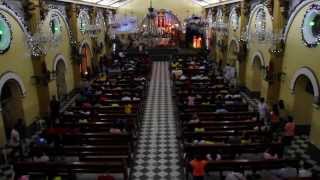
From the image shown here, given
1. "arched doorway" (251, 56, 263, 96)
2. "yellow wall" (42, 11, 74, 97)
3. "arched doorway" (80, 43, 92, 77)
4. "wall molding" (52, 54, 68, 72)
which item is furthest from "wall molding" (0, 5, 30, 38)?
"arched doorway" (251, 56, 263, 96)

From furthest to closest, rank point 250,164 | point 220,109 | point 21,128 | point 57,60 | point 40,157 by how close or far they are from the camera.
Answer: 1. point 57,60
2. point 220,109
3. point 21,128
4. point 40,157
5. point 250,164

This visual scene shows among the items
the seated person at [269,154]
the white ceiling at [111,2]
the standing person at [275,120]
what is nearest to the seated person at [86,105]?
the standing person at [275,120]

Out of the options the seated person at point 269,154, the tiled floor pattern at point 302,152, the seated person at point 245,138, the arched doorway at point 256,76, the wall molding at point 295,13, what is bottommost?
the tiled floor pattern at point 302,152

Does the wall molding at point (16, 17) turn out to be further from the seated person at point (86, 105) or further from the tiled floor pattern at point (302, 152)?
the tiled floor pattern at point (302, 152)

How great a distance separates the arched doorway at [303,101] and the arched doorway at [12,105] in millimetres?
11136

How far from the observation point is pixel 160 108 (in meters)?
17.0

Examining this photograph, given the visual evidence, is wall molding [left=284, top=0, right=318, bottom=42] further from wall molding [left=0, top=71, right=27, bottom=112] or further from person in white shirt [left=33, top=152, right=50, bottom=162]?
wall molding [left=0, top=71, right=27, bottom=112]

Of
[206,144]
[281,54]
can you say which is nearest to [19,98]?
[206,144]

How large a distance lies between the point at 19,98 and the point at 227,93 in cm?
983

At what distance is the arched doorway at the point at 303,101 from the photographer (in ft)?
43.8

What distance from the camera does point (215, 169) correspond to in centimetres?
976

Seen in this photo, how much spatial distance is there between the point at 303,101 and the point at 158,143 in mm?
6146

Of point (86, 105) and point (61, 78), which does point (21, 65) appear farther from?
point (61, 78)

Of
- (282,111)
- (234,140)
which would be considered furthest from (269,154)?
(282,111)
